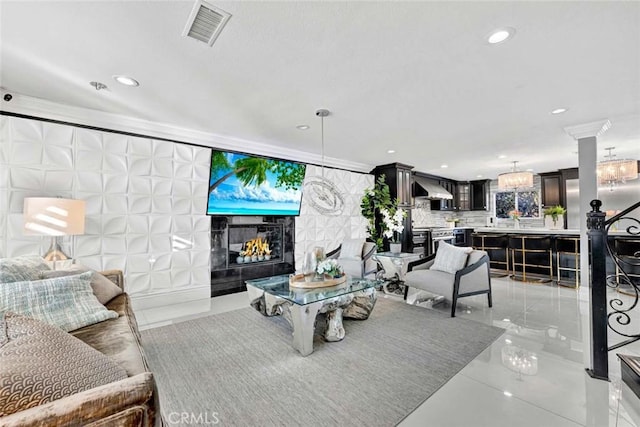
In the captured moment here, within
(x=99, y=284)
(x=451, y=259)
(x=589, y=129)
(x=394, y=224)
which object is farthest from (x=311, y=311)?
(x=589, y=129)

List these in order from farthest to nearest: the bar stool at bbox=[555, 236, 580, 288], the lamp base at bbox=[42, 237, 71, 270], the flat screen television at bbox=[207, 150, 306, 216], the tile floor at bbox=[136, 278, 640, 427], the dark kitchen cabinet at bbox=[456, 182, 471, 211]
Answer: the dark kitchen cabinet at bbox=[456, 182, 471, 211]
the bar stool at bbox=[555, 236, 580, 288]
the flat screen television at bbox=[207, 150, 306, 216]
the lamp base at bbox=[42, 237, 71, 270]
the tile floor at bbox=[136, 278, 640, 427]

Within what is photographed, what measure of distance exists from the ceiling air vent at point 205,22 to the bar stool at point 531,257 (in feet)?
20.1

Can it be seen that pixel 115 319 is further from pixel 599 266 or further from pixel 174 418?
pixel 599 266

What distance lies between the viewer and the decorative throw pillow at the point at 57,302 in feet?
5.43

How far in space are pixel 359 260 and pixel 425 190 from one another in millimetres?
3800

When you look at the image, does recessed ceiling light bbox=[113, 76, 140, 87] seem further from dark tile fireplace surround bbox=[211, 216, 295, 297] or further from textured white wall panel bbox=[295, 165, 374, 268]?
textured white wall panel bbox=[295, 165, 374, 268]

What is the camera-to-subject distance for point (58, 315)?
176cm

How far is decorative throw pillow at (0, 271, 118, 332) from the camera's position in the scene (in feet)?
5.43

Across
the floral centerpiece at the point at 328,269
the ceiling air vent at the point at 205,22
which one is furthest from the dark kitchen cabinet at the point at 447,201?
the ceiling air vent at the point at 205,22

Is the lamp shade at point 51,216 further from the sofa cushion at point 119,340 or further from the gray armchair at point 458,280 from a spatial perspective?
the gray armchair at point 458,280

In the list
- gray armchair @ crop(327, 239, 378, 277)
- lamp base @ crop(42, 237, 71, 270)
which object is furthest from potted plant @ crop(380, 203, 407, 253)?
lamp base @ crop(42, 237, 71, 270)

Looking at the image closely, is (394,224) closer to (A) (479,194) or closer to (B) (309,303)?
(B) (309,303)

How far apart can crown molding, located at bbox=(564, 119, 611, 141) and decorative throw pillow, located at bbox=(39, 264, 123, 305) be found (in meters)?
5.78

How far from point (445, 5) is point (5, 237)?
14.7 ft
